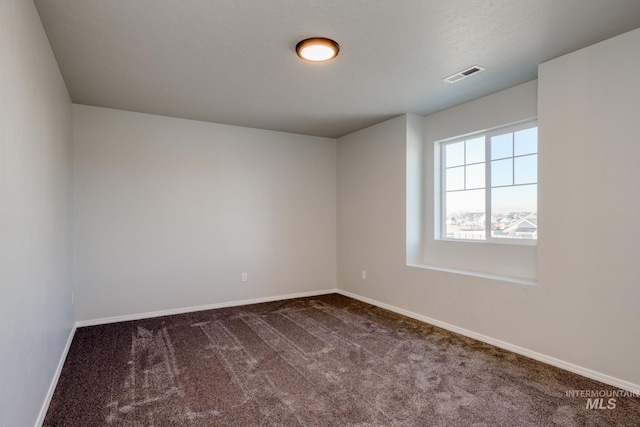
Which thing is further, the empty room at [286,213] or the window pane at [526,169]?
the window pane at [526,169]

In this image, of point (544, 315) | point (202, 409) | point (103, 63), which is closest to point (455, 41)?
point (544, 315)

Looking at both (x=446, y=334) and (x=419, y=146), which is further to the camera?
(x=419, y=146)

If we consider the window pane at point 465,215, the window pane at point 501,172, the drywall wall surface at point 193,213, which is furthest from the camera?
the drywall wall surface at point 193,213

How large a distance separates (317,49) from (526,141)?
2374mm

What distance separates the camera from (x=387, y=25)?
2.40 meters

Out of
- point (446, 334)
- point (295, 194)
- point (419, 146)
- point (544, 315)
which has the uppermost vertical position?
point (419, 146)

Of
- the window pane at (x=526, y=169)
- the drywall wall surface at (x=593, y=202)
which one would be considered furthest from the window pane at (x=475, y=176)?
the drywall wall surface at (x=593, y=202)

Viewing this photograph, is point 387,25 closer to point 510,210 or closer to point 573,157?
point 573,157

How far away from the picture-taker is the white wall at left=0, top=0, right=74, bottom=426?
1.57 m

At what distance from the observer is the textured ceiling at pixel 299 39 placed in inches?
87.3

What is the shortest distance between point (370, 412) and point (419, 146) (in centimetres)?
331

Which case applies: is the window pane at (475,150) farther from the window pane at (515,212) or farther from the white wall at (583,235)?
the white wall at (583,235)

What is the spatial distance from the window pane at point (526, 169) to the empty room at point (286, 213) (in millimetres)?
22

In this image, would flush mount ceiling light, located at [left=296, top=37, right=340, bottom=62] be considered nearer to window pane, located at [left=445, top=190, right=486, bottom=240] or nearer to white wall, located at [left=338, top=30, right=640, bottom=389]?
white wall, located at [left=338, top=30, right=640, bottom=389]
